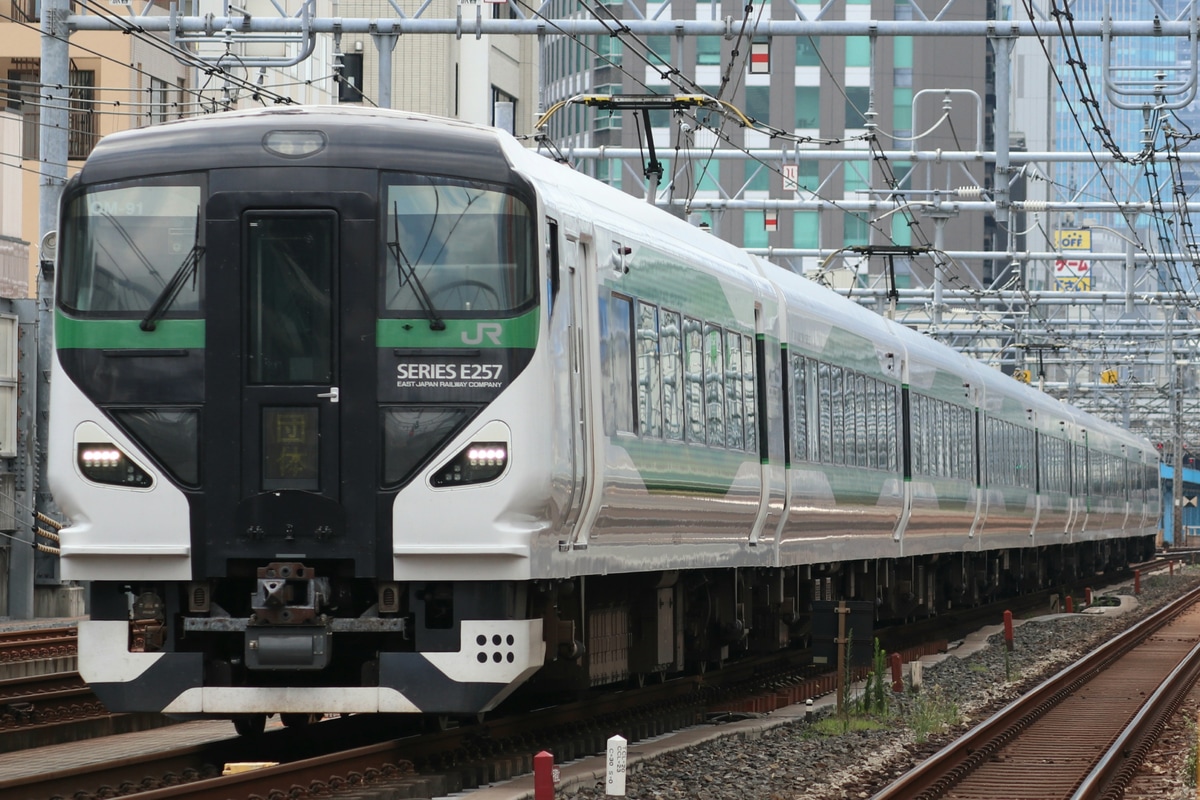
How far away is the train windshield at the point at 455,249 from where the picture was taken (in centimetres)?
1018

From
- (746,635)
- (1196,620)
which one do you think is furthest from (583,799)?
(1196,620)

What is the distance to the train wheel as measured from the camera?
1145 cm

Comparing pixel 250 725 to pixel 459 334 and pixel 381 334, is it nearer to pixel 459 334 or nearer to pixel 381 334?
pixel 381 334

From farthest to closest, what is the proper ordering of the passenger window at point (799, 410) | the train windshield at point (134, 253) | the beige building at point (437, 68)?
the beige building at point (437, 68) → the passenger window at point (799, 410) → the train windshield at point (134, 253)

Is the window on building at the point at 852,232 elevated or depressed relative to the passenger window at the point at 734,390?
elevated

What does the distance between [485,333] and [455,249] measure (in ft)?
1.50

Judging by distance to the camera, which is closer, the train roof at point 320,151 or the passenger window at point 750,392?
the train roof at point 320,151

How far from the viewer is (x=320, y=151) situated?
33.9 ft

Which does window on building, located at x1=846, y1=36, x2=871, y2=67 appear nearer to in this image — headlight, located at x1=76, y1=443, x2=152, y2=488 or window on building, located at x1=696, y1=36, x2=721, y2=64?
window on building, located at x1=696, y1=36, x2=721, y2=64

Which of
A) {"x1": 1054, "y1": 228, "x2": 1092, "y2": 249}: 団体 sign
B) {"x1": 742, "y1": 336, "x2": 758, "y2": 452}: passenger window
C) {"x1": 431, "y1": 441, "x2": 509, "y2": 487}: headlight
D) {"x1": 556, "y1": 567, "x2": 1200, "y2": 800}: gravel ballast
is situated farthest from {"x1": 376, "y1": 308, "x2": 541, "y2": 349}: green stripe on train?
{"x1": 1054, "y1": 228, "x2": 1092, "y2": 249}: 団体 sign

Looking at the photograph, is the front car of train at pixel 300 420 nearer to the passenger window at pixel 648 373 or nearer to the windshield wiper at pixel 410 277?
the windshield wiper at pixel 410 277

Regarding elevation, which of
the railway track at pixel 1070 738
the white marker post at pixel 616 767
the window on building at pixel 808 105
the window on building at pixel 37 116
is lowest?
the railway track at pixel 1070 738

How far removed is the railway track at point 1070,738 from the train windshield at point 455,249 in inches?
132

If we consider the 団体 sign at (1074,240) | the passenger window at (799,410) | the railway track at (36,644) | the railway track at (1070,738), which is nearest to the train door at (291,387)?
the railway track at (1070,738)
